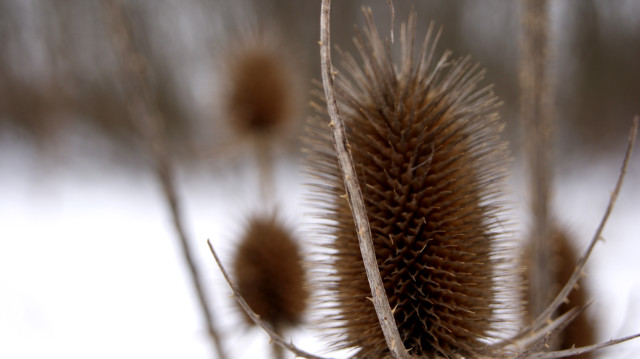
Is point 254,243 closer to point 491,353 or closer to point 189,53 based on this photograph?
point 491,353

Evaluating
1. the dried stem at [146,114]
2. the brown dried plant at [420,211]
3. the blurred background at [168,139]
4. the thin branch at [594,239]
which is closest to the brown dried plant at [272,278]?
the dried stem at [146,114]

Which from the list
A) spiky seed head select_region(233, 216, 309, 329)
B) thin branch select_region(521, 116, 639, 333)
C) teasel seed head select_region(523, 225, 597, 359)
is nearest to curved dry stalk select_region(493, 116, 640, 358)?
thin branch select_region(521, 116, 639, 333)

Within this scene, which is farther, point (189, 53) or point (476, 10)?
point (189, 53)

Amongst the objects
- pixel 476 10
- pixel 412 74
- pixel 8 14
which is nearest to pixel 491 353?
pixel 412 74

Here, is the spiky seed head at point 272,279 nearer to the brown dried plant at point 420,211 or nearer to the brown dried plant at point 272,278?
the brown dried plant at point 272,278

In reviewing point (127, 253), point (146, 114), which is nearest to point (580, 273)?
point (146, 114)
